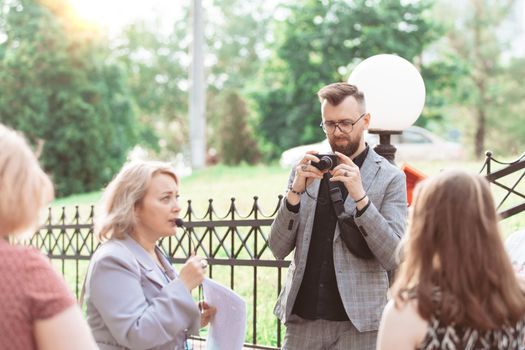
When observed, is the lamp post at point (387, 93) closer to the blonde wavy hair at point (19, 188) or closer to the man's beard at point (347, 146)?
the man's beard at point (347, 146)

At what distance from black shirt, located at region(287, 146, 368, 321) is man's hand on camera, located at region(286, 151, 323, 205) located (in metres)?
0.05

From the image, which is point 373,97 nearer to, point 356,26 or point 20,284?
point 20,284

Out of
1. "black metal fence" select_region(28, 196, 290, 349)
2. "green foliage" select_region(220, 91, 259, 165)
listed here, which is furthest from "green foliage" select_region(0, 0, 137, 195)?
"black metal fence" select_region(28, 196, 290, 349)

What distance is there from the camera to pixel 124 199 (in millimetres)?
3385

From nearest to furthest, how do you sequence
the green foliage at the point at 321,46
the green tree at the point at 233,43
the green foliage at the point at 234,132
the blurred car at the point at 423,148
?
the blurred car at the point at 423,148 < the green foliage at the point at 234,132 < the green foliage at the point at 321,46 < the green tree at the point at 233,43

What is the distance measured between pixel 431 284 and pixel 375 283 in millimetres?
1384

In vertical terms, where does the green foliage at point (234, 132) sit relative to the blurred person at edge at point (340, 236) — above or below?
below

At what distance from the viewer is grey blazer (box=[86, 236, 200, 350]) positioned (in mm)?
3113

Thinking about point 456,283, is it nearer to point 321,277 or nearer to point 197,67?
point 321,277

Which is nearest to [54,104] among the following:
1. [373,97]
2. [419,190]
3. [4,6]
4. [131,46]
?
[4,6]

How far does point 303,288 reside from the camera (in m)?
3.77

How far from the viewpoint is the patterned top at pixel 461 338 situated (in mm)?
2381

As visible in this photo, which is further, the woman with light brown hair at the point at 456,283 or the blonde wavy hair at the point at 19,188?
the woman with light brown hair at the point at 456,283

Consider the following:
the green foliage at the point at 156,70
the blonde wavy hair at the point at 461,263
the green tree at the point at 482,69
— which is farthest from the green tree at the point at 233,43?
the blonde wavy hair at the point at 461,263
